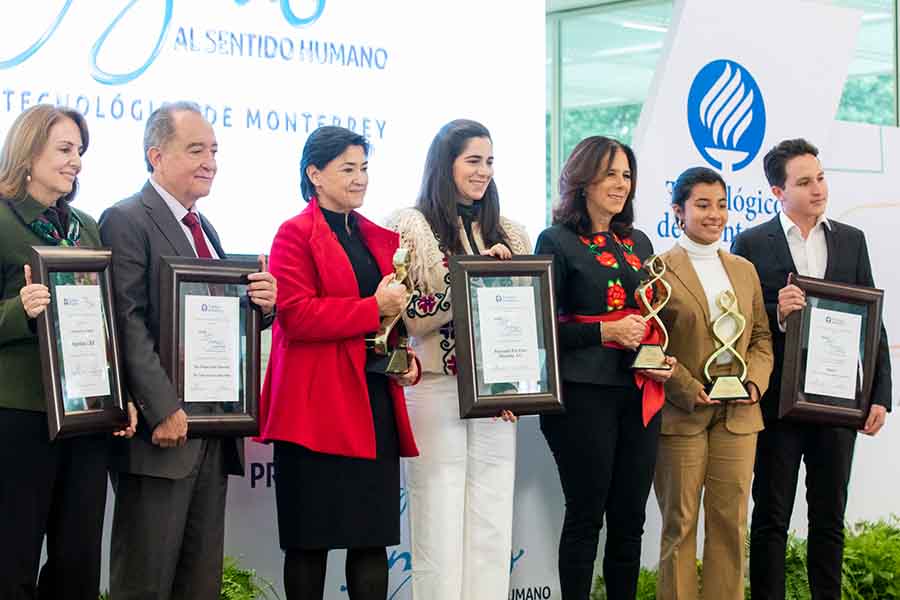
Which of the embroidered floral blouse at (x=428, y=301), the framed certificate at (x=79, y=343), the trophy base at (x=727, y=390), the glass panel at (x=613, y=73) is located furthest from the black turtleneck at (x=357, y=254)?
the glass panel at (x=613, y=73)

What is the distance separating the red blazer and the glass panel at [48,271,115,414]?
562mm

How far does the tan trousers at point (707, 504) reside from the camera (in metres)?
4.20

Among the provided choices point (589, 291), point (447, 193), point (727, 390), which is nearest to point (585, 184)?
point (589, 291)

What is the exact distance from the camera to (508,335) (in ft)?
12.3

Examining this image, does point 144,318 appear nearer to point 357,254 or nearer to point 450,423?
point 357,254

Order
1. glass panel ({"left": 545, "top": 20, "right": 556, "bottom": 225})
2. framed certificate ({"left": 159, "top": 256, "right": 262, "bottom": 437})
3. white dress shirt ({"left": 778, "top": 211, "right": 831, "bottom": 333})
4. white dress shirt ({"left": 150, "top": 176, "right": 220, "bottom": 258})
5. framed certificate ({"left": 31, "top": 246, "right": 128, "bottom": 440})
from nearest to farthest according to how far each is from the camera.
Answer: framed certificate ({"left": 31, "top": 246, "right": 128, "bottom": 440})
framed certificate ({"left": 159, "top": 256, "right": 262, "bottom": 437})
white dress shirt ({"left": 150, "top": 176, "right": 220, "bottom": 258})
white dress shirt ({"left": 778, "top": 211, "right": 831, "bottom": 333})
glass panel ({"left": 545, "top": 20, "right": 556, "bottom": 225})

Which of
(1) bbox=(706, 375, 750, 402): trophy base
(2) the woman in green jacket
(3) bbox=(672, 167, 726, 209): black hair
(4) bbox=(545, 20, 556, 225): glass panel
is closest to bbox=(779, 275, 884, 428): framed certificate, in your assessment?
(1) bbox=(706, 375, 750, 402): trophy base

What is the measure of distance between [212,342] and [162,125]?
608 millimetres

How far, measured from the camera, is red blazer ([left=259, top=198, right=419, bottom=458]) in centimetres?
344

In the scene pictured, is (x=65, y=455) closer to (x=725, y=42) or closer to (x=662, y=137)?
(x=662, y=137)

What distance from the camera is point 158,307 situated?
3178 mm

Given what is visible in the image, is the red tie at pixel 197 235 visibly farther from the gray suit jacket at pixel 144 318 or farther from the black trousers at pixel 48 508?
the black trousers at pixel 48 508
